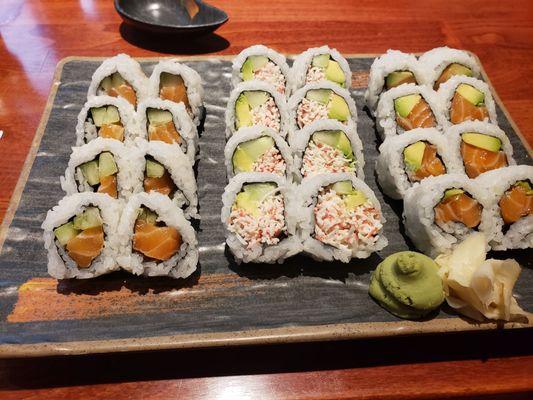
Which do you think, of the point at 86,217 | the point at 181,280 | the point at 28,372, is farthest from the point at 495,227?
the point at 28,372

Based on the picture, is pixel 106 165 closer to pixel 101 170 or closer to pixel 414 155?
pixel 101 170

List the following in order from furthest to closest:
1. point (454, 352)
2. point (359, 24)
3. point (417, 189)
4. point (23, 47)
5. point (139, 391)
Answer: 1. point (359, 24)
2. point (23, 47)
3. point (417, 189)
4. point (454, 352)
5. point (139, 391)

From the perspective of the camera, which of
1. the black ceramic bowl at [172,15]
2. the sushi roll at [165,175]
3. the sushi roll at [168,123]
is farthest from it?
the black ceramic bowl at [172,15]

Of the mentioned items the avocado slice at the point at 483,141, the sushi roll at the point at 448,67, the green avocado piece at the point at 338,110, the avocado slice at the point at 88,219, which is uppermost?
the sushi roll at the point at 448,67

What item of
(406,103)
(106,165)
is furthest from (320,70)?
(106,165)

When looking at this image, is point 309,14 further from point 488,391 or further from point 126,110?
point 488,391

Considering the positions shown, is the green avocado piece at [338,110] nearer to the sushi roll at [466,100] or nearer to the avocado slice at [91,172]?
the sushi roll at [466,100]

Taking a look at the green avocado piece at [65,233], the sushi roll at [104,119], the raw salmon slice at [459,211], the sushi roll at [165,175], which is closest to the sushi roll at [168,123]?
the sushi roll at [104,119]
